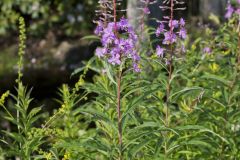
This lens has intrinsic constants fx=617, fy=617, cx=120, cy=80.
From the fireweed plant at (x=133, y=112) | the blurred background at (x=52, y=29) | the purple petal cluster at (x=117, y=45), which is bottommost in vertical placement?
the blurred background at (x=52, y=29)

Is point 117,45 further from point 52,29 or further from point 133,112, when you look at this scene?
point 52,29

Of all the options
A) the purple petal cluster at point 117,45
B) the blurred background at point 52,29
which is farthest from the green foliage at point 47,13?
the purple petal cluster at point 117,45

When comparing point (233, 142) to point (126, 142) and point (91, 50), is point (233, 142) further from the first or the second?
point (91, 50)

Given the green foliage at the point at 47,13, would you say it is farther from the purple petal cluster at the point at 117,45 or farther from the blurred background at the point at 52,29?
the purple petal cluster at the point at 117,45

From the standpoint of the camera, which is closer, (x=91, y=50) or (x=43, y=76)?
(x=43, y=76)

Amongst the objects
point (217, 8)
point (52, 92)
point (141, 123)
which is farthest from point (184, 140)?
point (217, 8)

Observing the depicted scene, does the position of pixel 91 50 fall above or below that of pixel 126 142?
below

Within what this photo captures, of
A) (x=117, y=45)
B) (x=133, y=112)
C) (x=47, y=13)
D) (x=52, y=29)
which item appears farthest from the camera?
(x=52, y=29)

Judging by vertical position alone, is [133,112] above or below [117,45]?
below

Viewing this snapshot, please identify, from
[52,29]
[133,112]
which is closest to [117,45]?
[133,112]

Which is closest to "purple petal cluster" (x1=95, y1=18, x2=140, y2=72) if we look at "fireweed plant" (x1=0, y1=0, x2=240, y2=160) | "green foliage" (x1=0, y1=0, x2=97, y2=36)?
"fireweed plant" (x1=0, y1=0, x2=240, y2=160)

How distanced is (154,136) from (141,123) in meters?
0.23

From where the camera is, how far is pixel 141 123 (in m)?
4.38

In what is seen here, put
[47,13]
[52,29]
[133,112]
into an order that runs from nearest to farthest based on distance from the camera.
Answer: [133,112], [47,13], [52,29]
